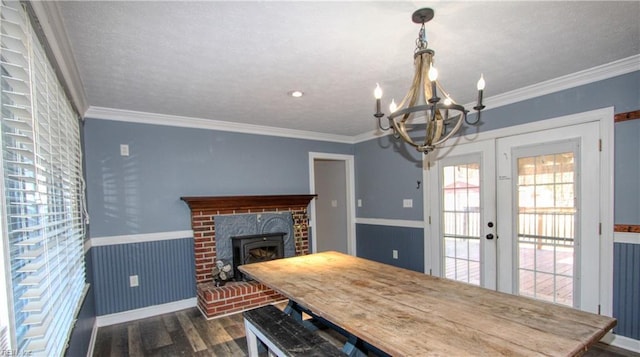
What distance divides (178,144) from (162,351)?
7.32 feet

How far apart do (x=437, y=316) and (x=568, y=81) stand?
2.58 metres

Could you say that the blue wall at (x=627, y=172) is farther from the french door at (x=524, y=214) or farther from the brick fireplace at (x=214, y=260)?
the brick fireplace at (x=214, y=260)

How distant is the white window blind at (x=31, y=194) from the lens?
1.04 metres

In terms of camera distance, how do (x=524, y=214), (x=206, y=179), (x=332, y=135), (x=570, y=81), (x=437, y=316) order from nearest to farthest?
1. (x=437, y=316)
2. (x=570, y=81)
3. (x=524, y=214)
4. (x=206, y=179)
5. (x=332, y=135)

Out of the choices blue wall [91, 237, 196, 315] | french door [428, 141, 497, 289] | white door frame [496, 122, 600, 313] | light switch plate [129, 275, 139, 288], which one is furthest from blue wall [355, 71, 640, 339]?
light switch plate [129, 275, 139, 288]

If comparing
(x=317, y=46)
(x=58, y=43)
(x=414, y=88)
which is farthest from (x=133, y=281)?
(x=414, y=88)

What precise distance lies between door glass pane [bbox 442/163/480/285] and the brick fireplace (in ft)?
7.38

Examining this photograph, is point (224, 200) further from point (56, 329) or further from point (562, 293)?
point (562, 293)

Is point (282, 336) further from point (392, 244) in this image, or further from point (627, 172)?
point (627, 172)

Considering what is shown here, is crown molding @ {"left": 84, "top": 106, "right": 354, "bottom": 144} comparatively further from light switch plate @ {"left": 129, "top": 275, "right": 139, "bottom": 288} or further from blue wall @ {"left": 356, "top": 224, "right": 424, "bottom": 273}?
light switch plate @ {"left": 129, "top": 275, "right": 139, "bottom": 288}

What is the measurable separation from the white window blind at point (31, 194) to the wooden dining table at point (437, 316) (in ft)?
3.61

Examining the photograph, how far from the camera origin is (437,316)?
1.37m

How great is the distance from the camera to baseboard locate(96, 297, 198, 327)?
3.16m

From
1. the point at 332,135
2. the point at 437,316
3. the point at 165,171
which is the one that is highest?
the point at 332,135
